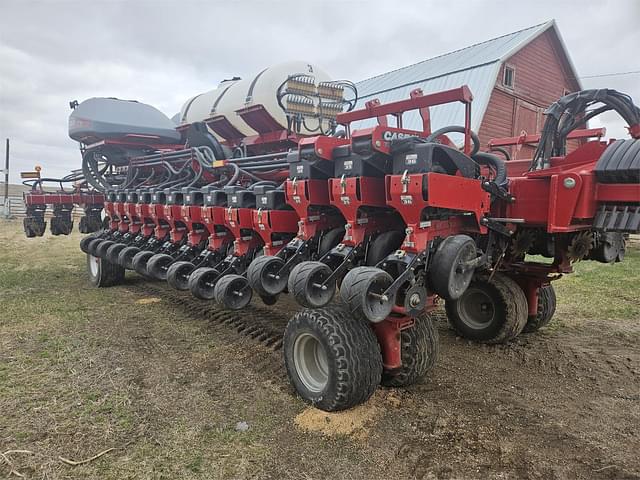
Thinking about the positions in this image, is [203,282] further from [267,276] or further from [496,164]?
[496,164]

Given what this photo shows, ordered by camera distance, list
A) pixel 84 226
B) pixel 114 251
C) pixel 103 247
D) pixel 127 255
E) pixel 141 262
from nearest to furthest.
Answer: pixel 141 262 < pixel 127 255 < pixel 114 251 < pixel 103 247 < pixel 84 226

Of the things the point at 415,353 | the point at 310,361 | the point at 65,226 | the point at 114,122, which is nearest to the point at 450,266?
the point at 415,353

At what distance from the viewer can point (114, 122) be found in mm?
7363

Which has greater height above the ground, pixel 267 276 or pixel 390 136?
pixel 390 136

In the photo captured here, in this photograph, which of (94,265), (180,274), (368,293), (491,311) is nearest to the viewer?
(368,293)

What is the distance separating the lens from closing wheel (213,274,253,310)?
12.8 ft

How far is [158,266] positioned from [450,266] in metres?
3.47

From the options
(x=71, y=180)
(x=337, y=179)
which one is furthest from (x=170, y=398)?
(x=71, y=180)

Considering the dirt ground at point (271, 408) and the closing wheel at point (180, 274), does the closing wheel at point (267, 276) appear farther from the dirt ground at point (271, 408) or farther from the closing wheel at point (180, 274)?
the closing wheel at point (180, 274)

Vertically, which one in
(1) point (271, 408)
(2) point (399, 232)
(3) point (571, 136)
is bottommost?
(1) point (271, 408)

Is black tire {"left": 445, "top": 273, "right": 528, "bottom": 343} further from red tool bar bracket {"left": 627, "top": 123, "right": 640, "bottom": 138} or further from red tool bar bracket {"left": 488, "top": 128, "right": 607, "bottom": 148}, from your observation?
red tool bar bracket {"left": 627, "top": 123, "right": 640, "bottom": 138}

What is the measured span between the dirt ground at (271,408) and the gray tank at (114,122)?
10.8 feet

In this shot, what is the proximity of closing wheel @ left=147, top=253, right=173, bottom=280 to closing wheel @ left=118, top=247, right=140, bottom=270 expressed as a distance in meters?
0.88

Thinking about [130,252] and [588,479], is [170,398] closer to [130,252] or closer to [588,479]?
[588,479]
